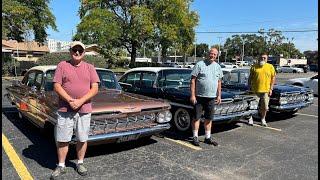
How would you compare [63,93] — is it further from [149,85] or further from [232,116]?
[232,116]

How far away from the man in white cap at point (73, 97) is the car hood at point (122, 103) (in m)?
0.51

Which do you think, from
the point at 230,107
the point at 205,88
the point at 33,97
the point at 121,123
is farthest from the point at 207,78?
the point at 33,97

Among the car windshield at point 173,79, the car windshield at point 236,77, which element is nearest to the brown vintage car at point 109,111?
the car windshield at point 173,79

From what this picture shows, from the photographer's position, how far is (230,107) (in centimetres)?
761

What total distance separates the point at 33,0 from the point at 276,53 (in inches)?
3629

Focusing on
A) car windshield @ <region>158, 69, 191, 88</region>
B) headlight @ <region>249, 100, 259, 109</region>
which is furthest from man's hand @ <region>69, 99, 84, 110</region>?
headlight @ <region>249, 100, 259, 109</region>

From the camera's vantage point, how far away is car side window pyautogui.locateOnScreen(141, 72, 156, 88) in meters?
8.43

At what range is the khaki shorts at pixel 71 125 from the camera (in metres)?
4.93

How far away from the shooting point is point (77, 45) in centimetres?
493

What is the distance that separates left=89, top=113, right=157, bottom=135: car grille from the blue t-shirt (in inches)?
37.9

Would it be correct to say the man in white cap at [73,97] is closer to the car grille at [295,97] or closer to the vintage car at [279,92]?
the vintage car at [279,92]

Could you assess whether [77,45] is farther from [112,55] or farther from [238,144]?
[112,55]

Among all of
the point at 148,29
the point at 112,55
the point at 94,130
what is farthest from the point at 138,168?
the point at 112,55

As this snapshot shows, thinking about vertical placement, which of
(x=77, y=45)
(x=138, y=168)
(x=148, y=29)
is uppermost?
(x=148, y=29)
